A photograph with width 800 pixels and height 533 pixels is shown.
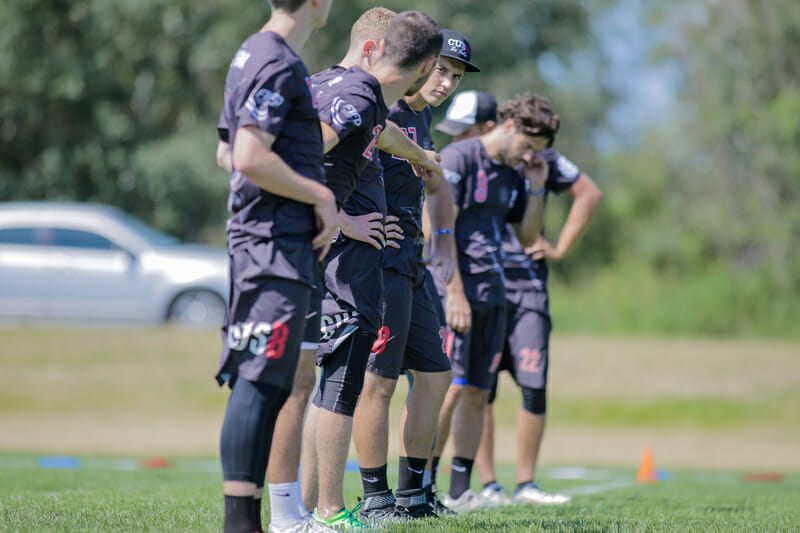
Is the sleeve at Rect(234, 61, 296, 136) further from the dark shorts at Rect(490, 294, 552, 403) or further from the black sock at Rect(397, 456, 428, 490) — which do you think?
the dark shorts at Rect(490, 294, 552, 403)

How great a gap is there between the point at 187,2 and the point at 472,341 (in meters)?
19.7

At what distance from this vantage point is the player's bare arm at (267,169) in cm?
313

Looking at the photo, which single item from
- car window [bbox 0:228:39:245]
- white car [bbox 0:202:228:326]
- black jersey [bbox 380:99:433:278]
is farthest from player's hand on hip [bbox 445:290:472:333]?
car window [bbox 0:228:39:245]

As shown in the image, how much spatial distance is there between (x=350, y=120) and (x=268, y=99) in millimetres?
533

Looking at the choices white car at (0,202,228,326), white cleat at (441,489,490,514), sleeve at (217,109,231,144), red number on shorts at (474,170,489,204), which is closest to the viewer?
sleeve at (217,109,231,144)

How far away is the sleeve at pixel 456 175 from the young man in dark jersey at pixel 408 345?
3.65 ft

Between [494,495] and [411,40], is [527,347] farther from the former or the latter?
[411,40]

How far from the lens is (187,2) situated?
23375 mm

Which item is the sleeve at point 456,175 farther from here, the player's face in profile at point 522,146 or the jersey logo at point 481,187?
the player's face in profile at point 522,146

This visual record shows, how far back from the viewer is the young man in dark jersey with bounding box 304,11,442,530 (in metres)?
3.70

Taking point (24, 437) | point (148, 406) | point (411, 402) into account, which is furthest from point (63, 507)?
point (148, 406)

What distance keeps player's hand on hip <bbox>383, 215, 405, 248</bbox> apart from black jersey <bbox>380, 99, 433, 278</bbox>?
32 millimetres

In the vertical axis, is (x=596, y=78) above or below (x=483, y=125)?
above

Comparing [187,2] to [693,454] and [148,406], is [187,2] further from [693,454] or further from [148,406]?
[693,454]
